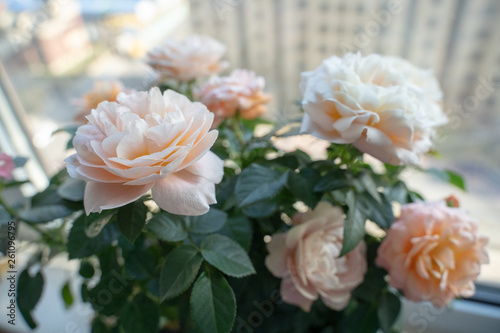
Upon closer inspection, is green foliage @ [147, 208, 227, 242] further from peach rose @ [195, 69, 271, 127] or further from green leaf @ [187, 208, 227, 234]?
peach rose @ [195, 69, 271, 127]

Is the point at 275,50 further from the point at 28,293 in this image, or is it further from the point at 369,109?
the point at 28,293

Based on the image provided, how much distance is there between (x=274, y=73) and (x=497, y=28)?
343mm

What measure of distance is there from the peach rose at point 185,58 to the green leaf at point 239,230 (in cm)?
19

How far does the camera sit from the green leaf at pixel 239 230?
0.37 meters

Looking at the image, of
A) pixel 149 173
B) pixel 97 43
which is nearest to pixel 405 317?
pixel 149 173

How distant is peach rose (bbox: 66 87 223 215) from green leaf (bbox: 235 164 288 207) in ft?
0.24

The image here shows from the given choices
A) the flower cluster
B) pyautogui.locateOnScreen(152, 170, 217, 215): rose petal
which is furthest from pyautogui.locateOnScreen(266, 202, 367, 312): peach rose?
pyautogui.locateOnScreen(152, 170, 217, 215): rose petal

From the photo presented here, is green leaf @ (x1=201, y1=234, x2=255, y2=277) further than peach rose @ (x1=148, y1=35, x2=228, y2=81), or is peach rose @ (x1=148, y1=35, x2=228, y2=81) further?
peach rose @ (x1=148, y1=35, x2=228, y2=81)

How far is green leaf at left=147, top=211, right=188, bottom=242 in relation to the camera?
342 millimetres

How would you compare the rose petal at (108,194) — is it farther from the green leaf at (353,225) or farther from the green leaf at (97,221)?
the green leaf at (353,225)

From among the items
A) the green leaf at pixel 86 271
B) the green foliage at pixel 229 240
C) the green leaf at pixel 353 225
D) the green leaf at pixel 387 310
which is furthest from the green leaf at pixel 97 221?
the green leaf at pixel 387 310

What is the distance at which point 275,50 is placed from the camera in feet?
2.06

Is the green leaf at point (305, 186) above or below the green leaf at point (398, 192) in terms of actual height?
above

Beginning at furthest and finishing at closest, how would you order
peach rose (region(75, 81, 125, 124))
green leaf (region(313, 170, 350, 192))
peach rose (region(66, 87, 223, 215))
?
1. peach rose (region(75, 81, 125, 124))
2. green leaf (region(313, 170, 350, 192))
3. peach rose (region(66, 87, 223, 215))
